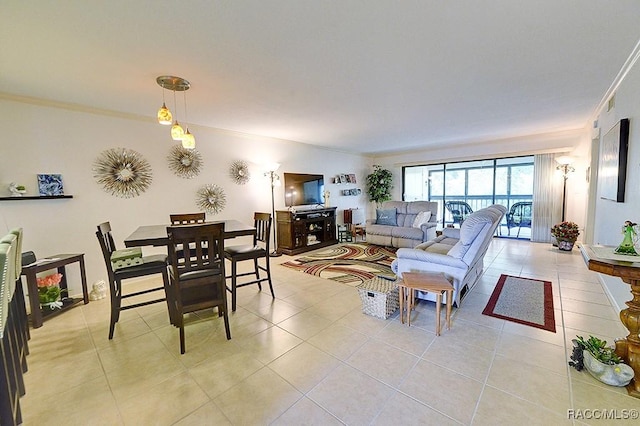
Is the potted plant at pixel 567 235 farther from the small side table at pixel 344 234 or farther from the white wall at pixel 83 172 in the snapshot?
the white wall at pixel 83 172

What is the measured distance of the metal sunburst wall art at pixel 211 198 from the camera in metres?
4.44

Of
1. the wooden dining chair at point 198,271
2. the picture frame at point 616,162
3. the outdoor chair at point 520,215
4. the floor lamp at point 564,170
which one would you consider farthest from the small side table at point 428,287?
the outdoor chair at point 520,215

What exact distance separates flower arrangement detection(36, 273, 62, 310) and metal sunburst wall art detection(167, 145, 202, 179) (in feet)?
6.48

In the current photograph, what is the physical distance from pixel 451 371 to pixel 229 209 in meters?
4.14

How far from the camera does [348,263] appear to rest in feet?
14.9

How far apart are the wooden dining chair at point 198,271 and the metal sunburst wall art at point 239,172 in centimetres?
277

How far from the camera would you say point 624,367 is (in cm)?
163

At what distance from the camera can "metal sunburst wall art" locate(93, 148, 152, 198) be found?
11.4ft

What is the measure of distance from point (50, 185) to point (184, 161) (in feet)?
5.18

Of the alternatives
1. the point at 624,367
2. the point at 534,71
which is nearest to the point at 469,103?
the point at 534,71

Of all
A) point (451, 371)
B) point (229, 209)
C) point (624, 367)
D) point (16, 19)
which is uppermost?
point (16, 19)

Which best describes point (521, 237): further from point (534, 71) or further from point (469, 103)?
point (534, 71)

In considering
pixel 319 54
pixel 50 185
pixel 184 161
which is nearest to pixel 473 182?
pixel 319 54

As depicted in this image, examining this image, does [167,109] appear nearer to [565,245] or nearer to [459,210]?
[565,245]
